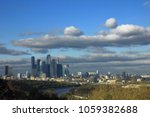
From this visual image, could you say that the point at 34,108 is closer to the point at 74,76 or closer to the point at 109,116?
the point at 109,116

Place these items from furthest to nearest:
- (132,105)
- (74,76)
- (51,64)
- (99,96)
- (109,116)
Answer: (74,76) < (51,64) < (99,96) < (132,105) < (109,116)

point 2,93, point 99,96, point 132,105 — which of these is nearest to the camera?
point 132,105

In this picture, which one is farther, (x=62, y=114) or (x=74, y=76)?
(x=74, y=76)

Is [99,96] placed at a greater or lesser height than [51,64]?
lesser

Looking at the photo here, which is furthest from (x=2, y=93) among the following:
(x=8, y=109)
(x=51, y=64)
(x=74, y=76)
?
(x=74, y=76)

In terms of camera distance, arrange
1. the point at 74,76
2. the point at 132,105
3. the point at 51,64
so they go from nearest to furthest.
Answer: the point at 132,105 → the point at 51,64 → the point at 74,76

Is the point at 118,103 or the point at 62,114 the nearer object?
the point at 62,114

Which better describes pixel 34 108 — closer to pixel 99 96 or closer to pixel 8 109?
pixel 8 109

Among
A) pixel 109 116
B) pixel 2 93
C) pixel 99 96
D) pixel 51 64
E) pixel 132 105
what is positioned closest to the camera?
pixel 109 116

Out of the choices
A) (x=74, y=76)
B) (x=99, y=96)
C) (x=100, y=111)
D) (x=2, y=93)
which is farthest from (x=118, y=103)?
(x=74, y=76)
